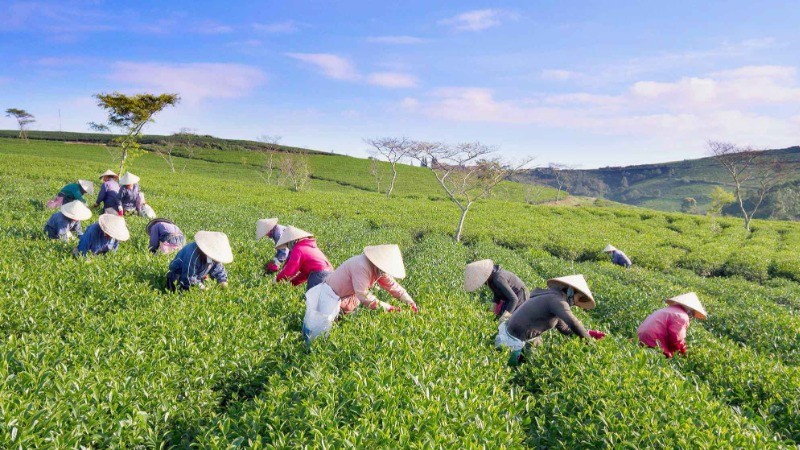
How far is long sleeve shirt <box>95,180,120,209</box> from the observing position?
1216cm

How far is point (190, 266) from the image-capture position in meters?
6.95

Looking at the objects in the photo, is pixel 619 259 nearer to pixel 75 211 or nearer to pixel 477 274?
pixel 477 274

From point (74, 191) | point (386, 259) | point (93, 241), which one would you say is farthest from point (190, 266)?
point (74, 191)

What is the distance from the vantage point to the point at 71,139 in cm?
8669

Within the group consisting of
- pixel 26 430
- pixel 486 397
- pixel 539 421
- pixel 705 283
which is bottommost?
pixel 705 283

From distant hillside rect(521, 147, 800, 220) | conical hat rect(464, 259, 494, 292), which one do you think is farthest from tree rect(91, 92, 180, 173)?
distant hillside rect(521, 147, 800, 220)

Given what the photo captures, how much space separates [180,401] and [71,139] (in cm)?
10699

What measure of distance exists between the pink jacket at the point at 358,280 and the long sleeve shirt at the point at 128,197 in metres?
9.94

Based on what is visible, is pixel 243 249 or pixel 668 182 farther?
pixel 668 182

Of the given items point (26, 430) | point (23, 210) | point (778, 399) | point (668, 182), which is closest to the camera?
point (26, 430)

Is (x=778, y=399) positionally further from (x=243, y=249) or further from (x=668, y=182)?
(x=668, y=182)

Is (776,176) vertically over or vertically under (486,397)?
over

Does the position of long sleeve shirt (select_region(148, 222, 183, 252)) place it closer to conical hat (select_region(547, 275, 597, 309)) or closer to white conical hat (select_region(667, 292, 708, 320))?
conical hat (select_region(547, 275, 597, 309))

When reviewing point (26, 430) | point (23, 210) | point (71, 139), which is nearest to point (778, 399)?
point (26, 430)
